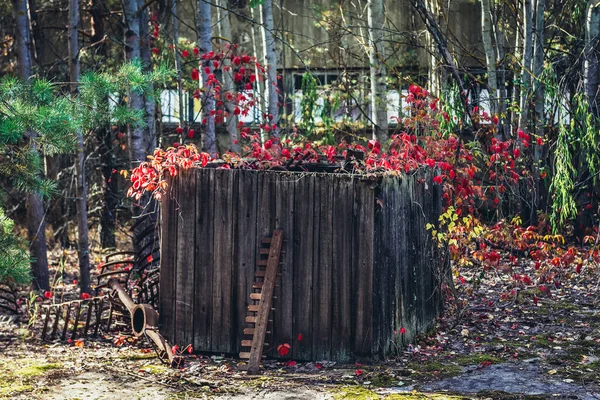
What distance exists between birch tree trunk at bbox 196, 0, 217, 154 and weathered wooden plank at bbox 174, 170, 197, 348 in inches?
131

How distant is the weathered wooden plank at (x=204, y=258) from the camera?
8492mm

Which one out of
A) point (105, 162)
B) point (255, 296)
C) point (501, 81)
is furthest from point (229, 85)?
point (255, 296)

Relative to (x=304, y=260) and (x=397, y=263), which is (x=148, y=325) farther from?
(x=397, y=263)

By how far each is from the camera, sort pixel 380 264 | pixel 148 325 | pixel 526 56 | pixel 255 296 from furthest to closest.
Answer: pixel 526 56
pixel 148 325
pixel 255 296
pixel 380 264

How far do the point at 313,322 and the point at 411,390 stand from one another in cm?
138

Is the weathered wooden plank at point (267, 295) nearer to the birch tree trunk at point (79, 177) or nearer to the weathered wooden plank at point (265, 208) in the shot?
the weathered wooden plank at point (265, 208)

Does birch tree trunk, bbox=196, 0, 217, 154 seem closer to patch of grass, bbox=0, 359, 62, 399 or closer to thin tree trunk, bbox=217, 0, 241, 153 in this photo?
thin tree trunk, bbox=217, 0, 241, 153

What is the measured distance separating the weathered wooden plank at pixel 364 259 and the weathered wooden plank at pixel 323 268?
10.7 inches

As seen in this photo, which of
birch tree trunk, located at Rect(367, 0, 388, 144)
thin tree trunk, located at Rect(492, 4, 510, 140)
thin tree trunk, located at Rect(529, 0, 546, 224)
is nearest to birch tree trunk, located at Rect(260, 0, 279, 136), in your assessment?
birch tree trunk, located at Rect(367, 0, 388, 144)

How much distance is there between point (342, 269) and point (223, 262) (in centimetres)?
129

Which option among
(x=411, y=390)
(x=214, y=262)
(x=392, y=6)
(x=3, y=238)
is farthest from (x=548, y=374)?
(x=392, y=6)

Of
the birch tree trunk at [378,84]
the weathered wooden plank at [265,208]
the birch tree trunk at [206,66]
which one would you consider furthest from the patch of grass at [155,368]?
the birch tree trunk at [378,84]

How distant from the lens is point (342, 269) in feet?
26.5

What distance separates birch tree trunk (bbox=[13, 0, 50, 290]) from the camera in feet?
38.1
